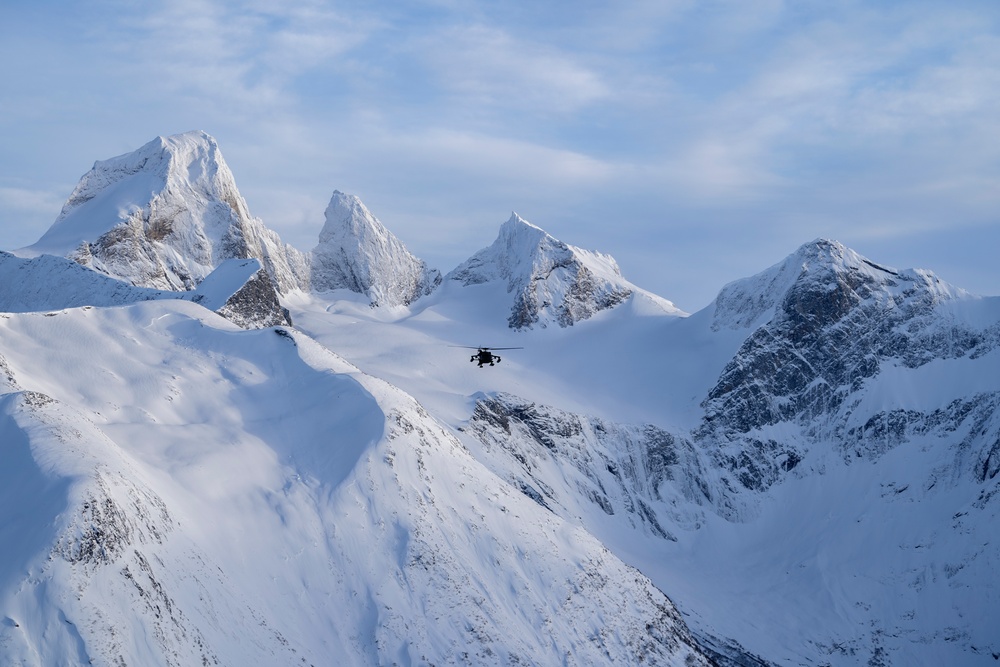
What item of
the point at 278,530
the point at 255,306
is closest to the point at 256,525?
the point at 278,530

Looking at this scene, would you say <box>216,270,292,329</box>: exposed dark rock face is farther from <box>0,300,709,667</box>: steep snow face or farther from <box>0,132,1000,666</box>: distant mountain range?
<box>0,300,709,667</box>: steep snow face

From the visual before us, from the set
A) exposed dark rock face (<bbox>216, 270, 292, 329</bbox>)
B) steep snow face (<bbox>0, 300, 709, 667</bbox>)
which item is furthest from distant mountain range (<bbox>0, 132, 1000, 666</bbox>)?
exposed dark rock face (<bbox>216, 270, 292, 329</bbox>)

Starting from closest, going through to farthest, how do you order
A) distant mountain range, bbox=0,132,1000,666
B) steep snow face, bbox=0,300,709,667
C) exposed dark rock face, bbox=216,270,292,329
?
steep snow face, bbox=0,300,709,667
distant mountain range, bbox=0,132,1000,666
exposed dark rock face, bbox=216,270,292,329

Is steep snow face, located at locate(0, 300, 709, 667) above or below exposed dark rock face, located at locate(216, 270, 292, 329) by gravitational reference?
below

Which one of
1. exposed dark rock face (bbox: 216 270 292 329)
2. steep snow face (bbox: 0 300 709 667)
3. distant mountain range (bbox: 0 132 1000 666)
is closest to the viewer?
steep snow face (bbox: 0 300 709 667)

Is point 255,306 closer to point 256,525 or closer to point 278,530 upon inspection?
point 278,530

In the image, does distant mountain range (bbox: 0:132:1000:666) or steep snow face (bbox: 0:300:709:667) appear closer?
steep snow face (bbox: 0:300:709:667)

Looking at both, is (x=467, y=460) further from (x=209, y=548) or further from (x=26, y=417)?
(x=26, y=417)

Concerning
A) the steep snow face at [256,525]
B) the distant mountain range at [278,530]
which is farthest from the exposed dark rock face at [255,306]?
the steep snow face at [256,525]

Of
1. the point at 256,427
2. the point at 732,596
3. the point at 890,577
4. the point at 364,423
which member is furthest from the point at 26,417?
the point at 890,577
